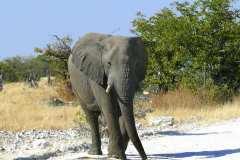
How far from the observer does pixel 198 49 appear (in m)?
30.1

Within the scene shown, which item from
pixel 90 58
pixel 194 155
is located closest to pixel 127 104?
pixel 90 58

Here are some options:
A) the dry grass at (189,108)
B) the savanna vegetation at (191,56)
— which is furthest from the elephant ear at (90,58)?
the savanna vegetation at (191,56)

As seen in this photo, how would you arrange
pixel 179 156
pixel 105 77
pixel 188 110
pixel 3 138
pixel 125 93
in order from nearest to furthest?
pixel 125 93
pixel 105 77
pixel 179 156
pixel 3 138
pixel 188 110

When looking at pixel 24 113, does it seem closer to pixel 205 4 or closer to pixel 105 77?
pixel 205 4

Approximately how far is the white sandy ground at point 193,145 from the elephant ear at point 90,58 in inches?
58.5

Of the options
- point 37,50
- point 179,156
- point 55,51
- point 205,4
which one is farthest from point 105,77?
point 37,50

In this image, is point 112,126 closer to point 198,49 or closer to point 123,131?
point 123,131

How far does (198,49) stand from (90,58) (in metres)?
18.9

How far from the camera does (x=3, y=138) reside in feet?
55.7

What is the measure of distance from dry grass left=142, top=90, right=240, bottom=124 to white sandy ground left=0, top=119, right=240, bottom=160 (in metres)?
3.14

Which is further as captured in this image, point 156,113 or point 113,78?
point 156,113

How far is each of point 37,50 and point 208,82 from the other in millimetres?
11936

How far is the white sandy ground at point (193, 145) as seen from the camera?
12178 mm

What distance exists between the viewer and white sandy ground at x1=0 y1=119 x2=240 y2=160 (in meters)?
12.2
